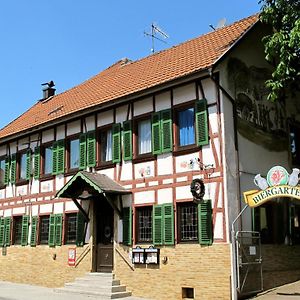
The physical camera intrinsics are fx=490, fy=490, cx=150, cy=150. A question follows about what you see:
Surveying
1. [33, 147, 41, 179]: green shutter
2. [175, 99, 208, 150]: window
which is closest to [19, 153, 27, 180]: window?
[33, 147, 41, 179]: green shutter

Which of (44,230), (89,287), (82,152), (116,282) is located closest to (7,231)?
(44,230)

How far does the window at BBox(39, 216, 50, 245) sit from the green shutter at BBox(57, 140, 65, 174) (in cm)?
208

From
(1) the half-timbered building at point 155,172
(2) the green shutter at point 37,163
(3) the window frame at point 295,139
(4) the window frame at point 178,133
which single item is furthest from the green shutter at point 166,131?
(2) the green shutter at point 37,163

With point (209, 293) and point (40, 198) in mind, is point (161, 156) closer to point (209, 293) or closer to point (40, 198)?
point (209, 293)

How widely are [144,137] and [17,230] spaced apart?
8.40m

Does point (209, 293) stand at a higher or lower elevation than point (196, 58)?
lower

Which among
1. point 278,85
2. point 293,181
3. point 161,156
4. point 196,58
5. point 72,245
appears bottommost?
point 72,245

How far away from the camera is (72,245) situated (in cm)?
1812

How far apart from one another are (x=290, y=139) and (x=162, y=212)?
5.77m

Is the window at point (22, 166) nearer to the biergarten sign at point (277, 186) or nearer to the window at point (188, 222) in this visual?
the window at point (188, 222)

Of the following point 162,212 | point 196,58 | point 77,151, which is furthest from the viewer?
point 77,151

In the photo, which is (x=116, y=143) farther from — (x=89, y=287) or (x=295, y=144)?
(x=295, y=144)

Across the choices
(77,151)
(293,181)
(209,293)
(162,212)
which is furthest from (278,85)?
(77,151)

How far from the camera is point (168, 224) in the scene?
1497 centimetres
